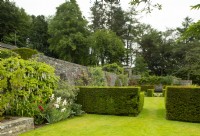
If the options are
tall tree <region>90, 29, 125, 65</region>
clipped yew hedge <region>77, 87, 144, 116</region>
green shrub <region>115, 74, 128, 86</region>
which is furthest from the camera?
tall tree <region>90, 29, 125, 65</region>

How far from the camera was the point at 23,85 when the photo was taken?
7426 mm

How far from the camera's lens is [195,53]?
3628 cm

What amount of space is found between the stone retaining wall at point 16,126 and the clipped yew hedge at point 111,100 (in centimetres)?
393

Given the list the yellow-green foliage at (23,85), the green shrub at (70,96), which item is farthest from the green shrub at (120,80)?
the yellow-green foliage at (23,85)

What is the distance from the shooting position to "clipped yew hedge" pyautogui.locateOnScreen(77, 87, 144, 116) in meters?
10.0

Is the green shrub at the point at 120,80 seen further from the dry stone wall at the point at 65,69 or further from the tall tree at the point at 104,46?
the tall tree at the point at 104,46

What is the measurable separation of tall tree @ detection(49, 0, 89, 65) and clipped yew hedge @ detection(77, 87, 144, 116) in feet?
69.4

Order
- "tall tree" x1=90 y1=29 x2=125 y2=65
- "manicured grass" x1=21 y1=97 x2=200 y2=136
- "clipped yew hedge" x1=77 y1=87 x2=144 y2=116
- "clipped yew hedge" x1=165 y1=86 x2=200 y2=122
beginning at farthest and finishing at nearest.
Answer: "tall tree" x1=90 y1=29 x2=125 y2=65 < "clipped yew hedge" x1=77 y1=87 x2=144 y2=116 < "clipped yew hedge" x1=165 y1=86 x2=200 y2=122 < "manicured grass" x1=21 y1=97 x2=200 y2=136

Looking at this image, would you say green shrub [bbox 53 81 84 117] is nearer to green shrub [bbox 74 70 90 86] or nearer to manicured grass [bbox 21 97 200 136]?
manicured grass [bbox 21 97 200 136]

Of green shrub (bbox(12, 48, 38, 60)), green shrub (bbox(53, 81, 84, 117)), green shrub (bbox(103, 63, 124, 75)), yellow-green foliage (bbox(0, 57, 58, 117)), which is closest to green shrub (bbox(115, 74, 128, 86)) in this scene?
green shrub (bbox(103, 63, 124, 75))

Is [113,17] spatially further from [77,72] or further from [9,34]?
[77,72]

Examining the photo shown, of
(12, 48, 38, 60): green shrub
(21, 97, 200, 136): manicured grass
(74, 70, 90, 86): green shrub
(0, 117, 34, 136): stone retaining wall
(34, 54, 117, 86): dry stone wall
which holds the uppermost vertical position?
(12, 48, 38, 60): green shrub

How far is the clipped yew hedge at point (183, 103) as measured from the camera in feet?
29.7

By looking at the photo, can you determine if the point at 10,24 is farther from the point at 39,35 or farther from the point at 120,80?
the point at 120,80
